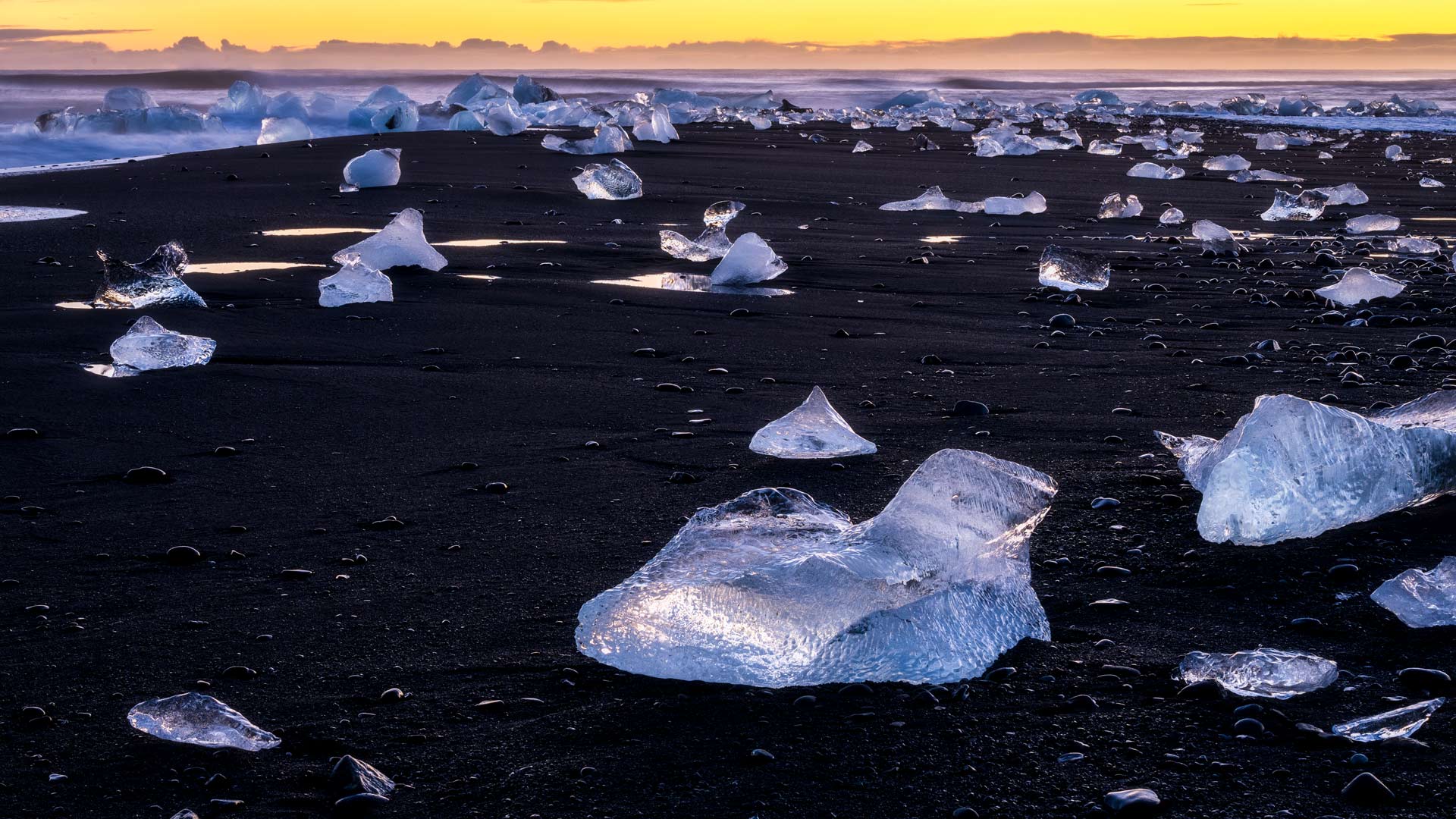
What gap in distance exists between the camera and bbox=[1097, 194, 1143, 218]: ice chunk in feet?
26.5

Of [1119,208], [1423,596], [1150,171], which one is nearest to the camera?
[1423,596]

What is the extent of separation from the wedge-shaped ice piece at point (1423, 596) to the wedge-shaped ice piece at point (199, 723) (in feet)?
5.64

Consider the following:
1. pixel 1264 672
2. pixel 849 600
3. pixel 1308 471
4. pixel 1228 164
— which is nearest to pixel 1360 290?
pixel 1308 471

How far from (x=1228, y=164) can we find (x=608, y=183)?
6924mm

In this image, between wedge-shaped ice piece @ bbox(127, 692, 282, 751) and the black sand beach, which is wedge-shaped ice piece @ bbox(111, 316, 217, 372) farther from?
wedge-shaped ice piece @ bbox(127, 692, 282, 751)

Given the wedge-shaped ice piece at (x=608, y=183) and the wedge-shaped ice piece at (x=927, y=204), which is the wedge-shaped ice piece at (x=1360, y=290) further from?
the wedge-shaped ice piece at (x=608, y=183)

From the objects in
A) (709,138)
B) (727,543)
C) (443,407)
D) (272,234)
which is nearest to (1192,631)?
(727,543)

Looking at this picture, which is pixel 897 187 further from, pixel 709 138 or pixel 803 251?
pixel 709 138

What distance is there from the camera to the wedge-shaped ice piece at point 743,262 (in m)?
5.29

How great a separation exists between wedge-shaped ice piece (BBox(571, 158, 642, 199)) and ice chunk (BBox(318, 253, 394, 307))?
3565 millimetres

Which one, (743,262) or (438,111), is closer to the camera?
(743,262)

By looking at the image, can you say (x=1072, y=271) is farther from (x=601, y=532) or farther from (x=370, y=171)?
(x=370, y=171)

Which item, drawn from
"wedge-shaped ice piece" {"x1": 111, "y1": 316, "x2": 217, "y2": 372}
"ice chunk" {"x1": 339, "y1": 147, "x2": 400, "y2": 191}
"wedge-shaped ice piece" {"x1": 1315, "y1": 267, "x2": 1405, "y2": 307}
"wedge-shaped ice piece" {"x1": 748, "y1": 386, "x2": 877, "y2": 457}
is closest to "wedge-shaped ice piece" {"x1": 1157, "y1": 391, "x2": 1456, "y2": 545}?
"wedge-shaped ice piece" {"x1": 748, "y1": 386, "x2": 877, "y2": 457}

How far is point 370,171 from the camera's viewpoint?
8352 mm
